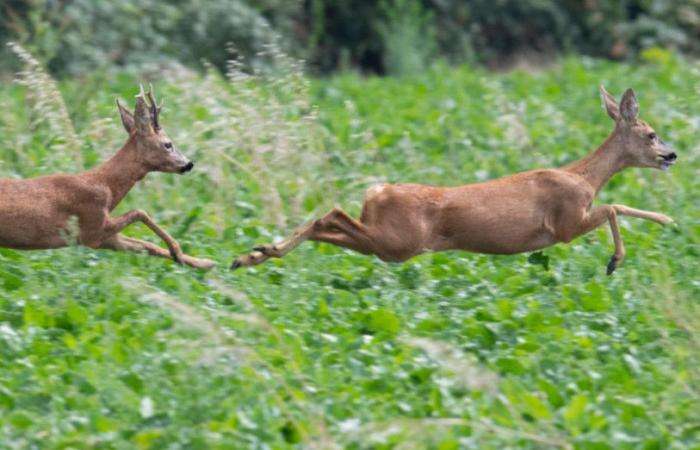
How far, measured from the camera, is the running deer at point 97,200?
26.5ft

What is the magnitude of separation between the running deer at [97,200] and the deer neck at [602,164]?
217 centimetres

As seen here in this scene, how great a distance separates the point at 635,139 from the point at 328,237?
200 cm

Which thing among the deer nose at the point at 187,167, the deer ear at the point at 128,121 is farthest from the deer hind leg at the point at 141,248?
the deer ear at the point at 128,121

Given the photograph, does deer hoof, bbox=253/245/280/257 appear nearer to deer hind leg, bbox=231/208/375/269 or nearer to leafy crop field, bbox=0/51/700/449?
deer hind leg, bbox=231/208/375/269

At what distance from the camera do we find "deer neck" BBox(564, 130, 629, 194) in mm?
8961

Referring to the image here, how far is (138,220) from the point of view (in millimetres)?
8469

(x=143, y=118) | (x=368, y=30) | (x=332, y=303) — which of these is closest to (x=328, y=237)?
(x=332, y=303)

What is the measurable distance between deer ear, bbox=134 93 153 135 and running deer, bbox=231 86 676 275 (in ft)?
2.81

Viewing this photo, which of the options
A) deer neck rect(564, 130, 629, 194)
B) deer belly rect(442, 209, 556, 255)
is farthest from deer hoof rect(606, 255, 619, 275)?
deer neck rect(564, 130, 629, 194)

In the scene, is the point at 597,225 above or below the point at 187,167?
below

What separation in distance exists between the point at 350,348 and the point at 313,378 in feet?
1.69

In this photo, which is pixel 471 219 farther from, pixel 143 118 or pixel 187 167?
pixel 143 118

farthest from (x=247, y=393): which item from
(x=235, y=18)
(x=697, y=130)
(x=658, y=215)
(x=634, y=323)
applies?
(x=235, y=18)

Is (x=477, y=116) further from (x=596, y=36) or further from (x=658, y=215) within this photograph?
(x=596, y=36)
